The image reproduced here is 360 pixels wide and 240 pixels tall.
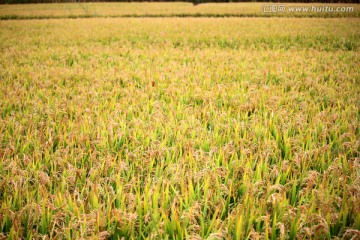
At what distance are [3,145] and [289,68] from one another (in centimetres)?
512

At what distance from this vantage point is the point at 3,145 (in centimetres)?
247

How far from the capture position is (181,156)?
2258 mm

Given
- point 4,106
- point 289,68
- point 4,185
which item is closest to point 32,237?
point 4,185

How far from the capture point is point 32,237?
4.75 ft

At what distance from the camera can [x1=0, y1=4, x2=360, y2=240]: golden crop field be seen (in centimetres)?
150

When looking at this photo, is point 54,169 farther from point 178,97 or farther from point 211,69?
point 211,69

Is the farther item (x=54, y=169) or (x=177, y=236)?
(x=54, y=169)

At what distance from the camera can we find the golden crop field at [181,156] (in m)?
1.50

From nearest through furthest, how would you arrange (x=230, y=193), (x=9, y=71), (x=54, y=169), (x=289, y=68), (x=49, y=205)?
(x=49, y=205)
(x=230, y=193)
(x=54, y=169)
(x=9, y=71)
(x=289, y=68)

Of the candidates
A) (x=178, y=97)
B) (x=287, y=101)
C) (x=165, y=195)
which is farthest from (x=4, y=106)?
(x=287, y=101)

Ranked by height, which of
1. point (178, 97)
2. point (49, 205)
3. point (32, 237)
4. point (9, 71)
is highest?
point (9, 71)

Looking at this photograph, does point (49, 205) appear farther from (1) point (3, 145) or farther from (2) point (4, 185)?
(1) point (3, 145)

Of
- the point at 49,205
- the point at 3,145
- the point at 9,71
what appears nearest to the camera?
the point at 49,205

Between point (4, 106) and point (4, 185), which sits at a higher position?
point (4, 106)
